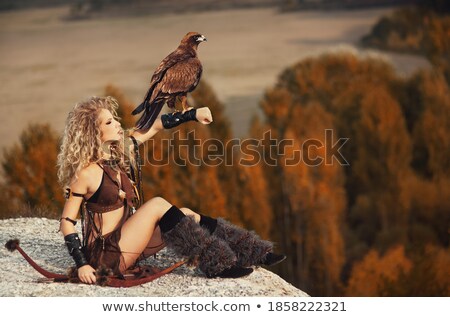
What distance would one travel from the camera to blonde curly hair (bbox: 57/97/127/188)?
16.8 feet

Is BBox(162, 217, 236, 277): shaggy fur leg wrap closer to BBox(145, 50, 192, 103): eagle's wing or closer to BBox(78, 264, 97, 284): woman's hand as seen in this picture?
BBox(78, 264, 97, 284): woman's hand

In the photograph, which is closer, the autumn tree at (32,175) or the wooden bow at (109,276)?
the wooden bow at (109,276)

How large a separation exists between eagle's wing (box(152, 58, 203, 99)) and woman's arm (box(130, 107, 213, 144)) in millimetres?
172

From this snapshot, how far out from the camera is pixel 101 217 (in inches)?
208

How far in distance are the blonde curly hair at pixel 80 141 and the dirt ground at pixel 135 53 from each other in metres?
11.9

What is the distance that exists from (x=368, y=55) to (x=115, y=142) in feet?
54.3

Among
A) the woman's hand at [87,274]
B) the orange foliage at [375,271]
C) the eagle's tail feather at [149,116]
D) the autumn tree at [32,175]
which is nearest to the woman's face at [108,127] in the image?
the eagle's tail feather at [149,116]

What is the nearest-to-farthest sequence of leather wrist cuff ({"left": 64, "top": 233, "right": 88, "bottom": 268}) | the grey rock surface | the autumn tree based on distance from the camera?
leather wrist cuff ({"left": 64, "top": 233, "right": 88, "bottom": 268}) → the grey rock surface → the autumn tree

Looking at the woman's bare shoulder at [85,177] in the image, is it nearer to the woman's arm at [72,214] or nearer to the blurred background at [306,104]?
the woman's arm at [72,214]

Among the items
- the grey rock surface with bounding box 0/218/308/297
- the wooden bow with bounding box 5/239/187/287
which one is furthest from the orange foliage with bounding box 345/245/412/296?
the wooden bow with bounding box 5/239/187/287

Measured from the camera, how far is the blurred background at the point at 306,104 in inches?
688

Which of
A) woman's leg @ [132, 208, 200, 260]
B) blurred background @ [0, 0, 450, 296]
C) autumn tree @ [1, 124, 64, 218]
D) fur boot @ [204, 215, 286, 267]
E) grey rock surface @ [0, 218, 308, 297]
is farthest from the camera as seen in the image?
blurred background @ [0, 0, 450, 296]

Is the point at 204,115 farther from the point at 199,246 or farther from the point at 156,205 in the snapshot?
the point at 199,246

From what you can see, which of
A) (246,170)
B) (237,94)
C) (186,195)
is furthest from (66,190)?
(237,94)
